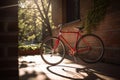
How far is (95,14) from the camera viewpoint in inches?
253

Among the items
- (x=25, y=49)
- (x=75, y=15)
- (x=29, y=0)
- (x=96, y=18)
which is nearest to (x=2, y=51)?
(x=96, y=18)

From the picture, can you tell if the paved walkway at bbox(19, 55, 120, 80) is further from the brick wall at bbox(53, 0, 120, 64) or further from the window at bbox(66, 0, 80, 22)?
the window at bbox(66, 0, 80, 22)

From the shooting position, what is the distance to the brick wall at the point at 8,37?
1.70m

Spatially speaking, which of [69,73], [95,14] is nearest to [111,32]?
[95,14]

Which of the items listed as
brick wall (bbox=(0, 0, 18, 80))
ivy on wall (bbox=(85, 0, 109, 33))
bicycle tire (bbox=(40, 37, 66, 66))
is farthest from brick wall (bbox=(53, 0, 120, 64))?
brick wall (bbox=(0, 0, 18, 80))

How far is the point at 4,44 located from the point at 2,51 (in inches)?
2.5

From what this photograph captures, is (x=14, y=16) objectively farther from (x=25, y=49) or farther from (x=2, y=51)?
(x=25, y=49)

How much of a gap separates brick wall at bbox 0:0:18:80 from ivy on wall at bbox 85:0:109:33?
4642mm

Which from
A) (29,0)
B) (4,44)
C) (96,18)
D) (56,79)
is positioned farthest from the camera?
(29,0)

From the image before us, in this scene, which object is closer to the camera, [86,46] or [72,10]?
[86,46]

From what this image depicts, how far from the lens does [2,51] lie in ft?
5.64

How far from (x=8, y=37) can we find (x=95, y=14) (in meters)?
5.02

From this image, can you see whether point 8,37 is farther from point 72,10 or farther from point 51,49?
point 72,10

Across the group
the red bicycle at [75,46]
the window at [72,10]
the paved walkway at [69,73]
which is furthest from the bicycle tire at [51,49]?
the window at [72,10]
